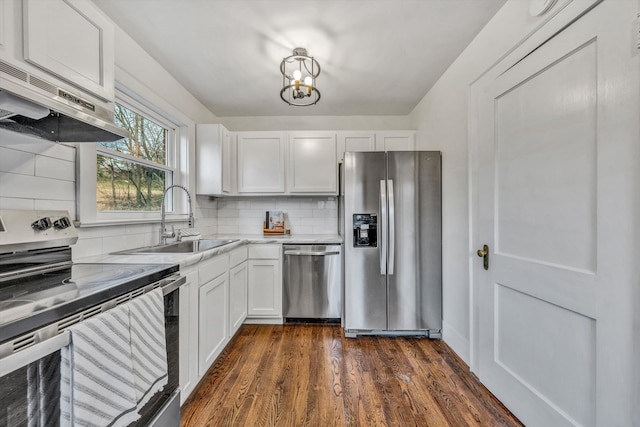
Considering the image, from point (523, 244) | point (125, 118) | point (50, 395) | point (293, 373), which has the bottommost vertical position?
point (293, 373)

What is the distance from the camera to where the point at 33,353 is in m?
0.66

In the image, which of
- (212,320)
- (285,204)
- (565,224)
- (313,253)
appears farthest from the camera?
(285,204)

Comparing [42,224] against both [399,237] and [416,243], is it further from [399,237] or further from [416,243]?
[416,243]

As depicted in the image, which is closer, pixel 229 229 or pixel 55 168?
pixel 55 168

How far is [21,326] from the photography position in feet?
2.12

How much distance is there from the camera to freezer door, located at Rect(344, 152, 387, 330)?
2.45 meters

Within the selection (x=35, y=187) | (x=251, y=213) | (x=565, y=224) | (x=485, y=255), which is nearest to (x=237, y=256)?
(x=251, y=213)

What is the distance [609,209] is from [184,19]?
8.01 ft

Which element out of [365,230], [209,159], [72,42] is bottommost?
[365,230]

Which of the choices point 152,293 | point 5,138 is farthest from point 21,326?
point 5,138

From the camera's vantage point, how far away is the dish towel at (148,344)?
966 mm

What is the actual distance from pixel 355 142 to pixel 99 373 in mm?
2877

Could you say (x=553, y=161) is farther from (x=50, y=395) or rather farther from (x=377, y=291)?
(x=50, y=395)

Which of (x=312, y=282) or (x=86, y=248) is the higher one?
(x=86, y=248)
